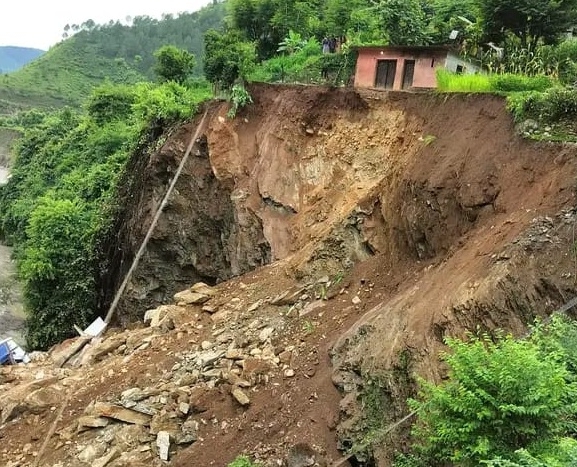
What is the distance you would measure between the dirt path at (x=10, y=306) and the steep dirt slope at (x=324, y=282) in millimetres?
11491

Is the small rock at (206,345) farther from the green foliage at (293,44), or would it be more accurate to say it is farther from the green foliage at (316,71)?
the green foliage at (293,44)

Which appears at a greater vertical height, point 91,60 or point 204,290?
point 91,60

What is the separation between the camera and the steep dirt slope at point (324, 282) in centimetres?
761

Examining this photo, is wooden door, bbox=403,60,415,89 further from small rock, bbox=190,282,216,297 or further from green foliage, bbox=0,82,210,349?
small rock, bbox=190,282,216,297

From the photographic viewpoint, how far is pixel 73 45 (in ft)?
319

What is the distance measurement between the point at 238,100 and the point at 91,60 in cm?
8758

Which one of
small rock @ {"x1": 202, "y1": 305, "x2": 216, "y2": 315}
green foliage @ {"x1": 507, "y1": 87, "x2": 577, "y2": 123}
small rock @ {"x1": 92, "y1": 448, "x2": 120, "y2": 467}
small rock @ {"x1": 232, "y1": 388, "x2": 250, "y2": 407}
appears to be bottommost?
small rock @ {"x1": 92, "y1": 448, "x2": 120, "y2": 467}

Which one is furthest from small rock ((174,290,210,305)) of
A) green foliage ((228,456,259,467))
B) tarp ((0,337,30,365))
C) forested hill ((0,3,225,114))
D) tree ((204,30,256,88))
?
forested hill ((0,3,225,114))

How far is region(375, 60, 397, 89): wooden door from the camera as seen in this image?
53.6ft

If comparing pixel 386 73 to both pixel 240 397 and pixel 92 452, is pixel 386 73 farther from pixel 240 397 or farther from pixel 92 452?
pixel 92 452

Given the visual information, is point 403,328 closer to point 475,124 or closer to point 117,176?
point 475,124

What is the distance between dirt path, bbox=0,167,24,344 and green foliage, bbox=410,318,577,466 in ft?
67.5

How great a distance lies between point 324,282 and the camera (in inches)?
456

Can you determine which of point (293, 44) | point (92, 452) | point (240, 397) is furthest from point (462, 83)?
point (293, 44)
